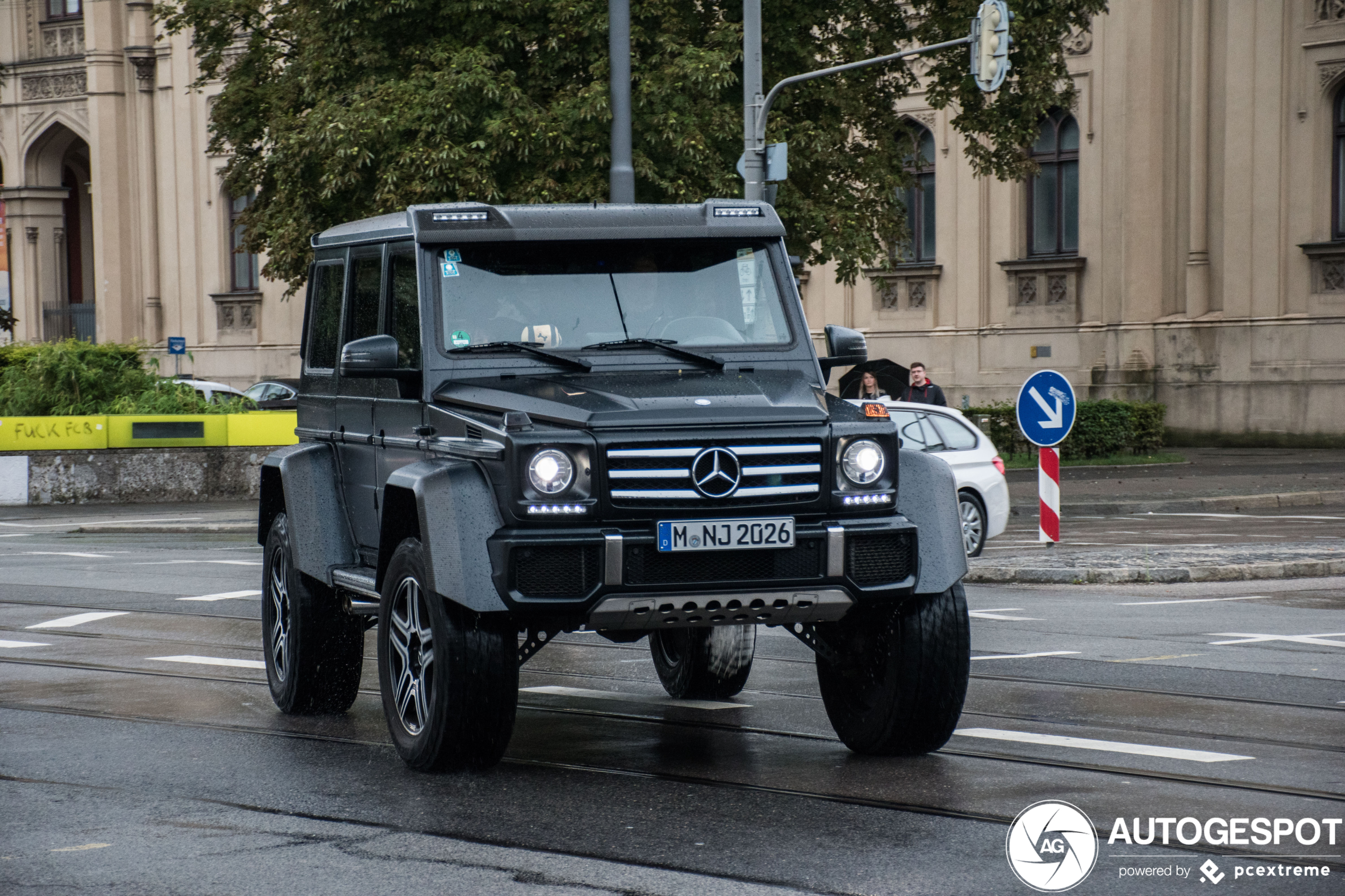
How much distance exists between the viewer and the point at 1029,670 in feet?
32.1

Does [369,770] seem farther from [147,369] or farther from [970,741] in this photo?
[147,369]

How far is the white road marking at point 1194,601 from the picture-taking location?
13.2m

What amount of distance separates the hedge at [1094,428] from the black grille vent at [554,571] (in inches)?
987

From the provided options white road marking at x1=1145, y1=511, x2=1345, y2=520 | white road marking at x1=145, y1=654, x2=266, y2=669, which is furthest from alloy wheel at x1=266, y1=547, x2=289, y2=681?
white road marking at x1=1145, y1=511, x2=1345, y2=520

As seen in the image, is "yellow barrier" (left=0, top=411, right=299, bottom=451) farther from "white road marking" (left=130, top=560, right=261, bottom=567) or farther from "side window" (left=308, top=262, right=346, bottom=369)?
"side window" (left=308, top=262, right=346, bottom=369)

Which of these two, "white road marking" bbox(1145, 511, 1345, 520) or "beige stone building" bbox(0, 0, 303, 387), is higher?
"beige stone building" bbox(0, 0, 303, 387)

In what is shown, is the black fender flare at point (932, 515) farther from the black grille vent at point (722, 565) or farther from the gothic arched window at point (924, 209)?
the gothic arched window at point (924, 209)

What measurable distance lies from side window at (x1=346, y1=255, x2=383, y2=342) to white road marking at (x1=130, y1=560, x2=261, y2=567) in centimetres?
917

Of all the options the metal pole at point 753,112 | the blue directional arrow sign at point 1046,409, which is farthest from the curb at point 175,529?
the blue directional arrow sign at point 1046,409

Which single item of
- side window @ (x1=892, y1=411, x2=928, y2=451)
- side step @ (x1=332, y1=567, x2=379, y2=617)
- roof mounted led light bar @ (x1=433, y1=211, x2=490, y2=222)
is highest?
roof mounted led light bar @ (x1=433, y1=211, x2=490, y2=222)

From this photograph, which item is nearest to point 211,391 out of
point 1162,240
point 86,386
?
point 86,386

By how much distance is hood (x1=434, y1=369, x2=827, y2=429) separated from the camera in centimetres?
666

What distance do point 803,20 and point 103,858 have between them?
2058 cm

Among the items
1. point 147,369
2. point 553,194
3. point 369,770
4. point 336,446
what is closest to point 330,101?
point 553,194
